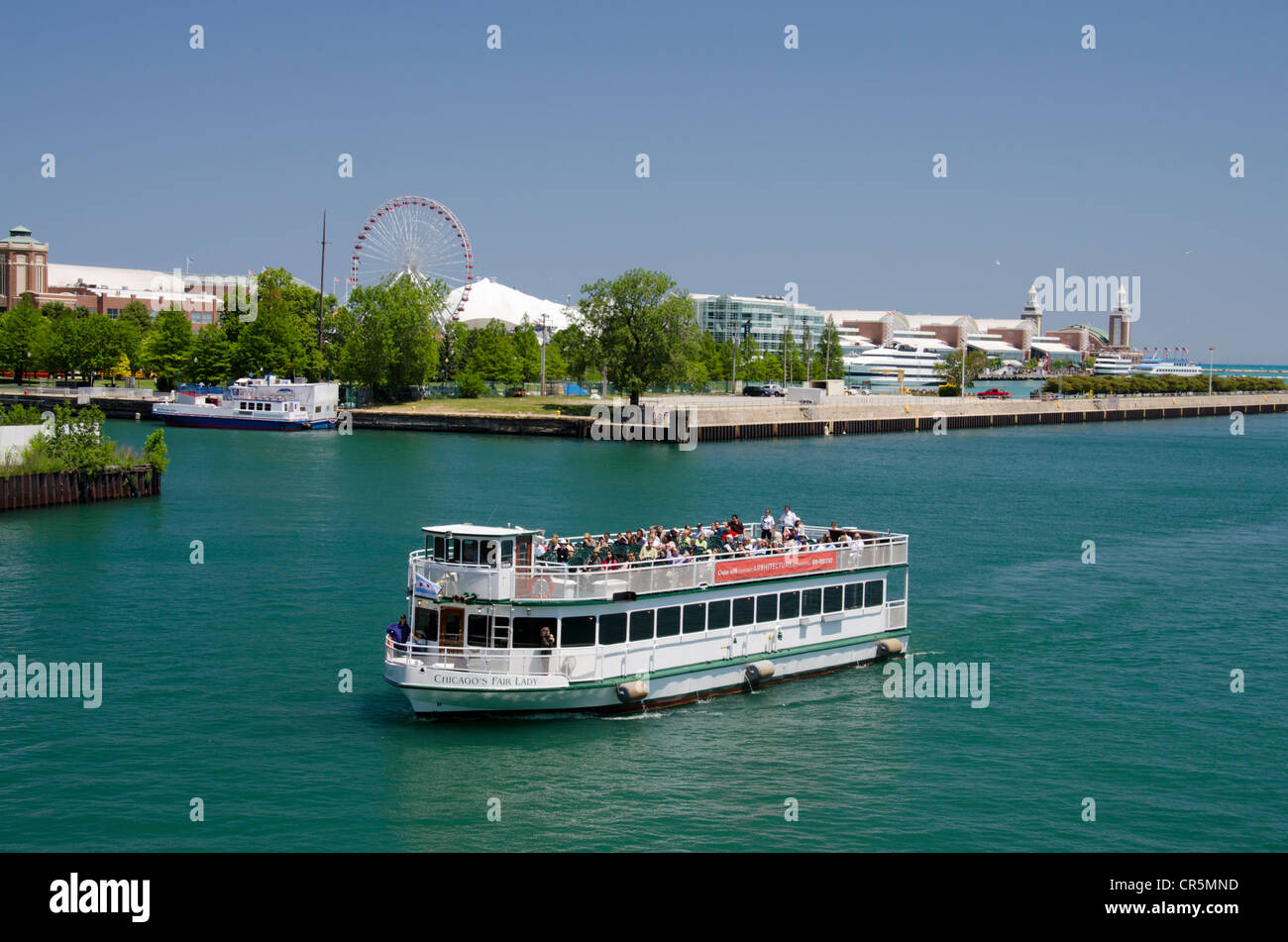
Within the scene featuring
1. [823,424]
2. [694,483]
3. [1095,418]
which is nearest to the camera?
[694,483]

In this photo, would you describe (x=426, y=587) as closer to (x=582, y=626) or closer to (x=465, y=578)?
(x=465, y=578)

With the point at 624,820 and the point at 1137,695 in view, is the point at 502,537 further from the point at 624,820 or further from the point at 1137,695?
the point at 1137,695

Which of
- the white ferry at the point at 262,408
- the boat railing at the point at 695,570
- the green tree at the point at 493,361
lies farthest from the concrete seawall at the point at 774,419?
the boat railing at the point at 695,570

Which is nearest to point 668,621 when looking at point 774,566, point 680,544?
point 680,544

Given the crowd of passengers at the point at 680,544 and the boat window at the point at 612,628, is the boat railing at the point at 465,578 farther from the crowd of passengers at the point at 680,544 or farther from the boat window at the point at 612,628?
the boat window at the point at 612,628

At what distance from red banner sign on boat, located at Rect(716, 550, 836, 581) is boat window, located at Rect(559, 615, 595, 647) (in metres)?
3.84

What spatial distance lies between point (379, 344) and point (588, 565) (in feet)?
374

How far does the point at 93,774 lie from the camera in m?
26.8

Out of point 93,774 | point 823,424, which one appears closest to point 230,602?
point 93,774

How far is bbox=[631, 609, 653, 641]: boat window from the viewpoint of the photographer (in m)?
30.9

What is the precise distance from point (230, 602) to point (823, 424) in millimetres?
100959

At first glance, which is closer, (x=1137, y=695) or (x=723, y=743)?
(x=723, y=743)

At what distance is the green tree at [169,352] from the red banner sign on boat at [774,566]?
133 m

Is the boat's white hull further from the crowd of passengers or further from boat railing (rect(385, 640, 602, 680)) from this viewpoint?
the crowd of passengers
